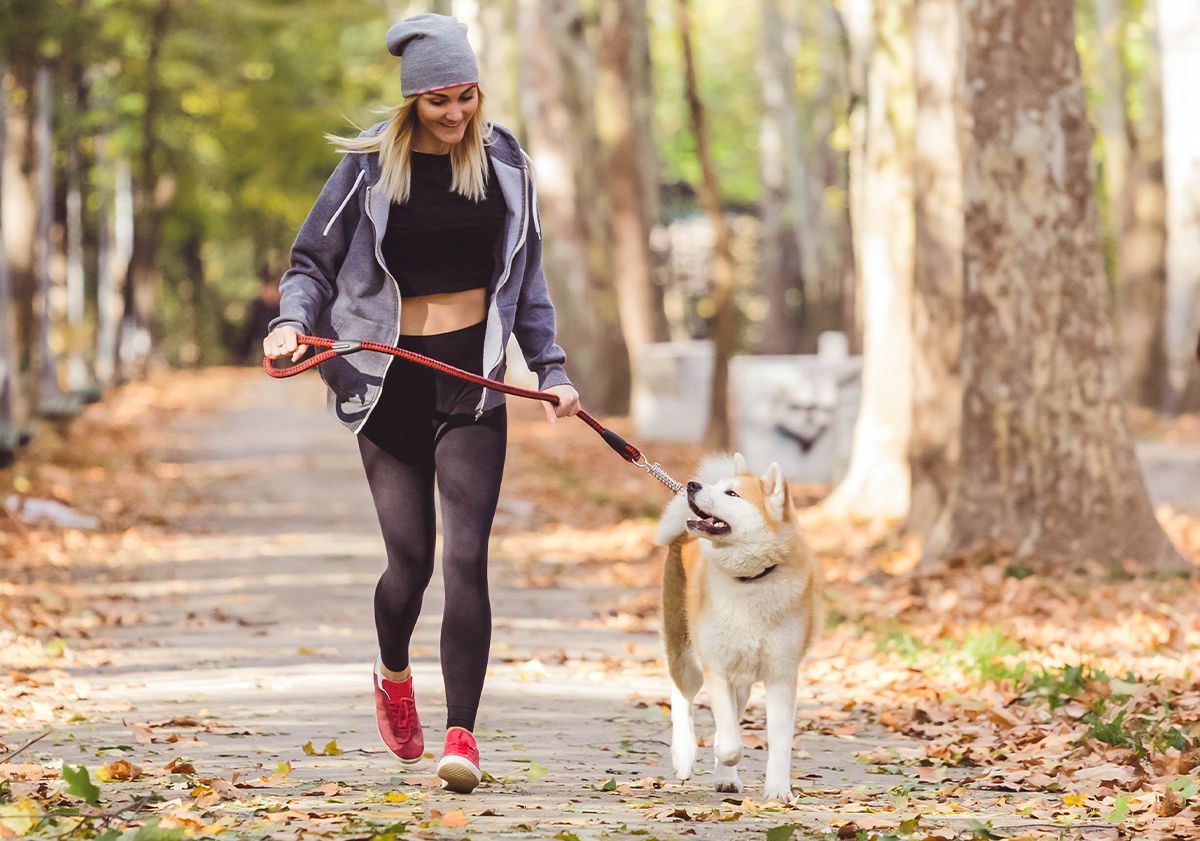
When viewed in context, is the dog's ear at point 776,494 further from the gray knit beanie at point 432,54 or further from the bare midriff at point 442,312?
the gray knit beanie at point 432,54

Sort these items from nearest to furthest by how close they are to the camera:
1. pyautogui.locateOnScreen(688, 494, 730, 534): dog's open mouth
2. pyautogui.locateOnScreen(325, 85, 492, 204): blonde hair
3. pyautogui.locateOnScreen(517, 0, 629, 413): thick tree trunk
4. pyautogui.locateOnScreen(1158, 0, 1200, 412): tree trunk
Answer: pyautogui.locateOnScreen(325, 85, 492, 204): blonde hair, pyautogui.locateOnScreen(688, 494, 730, 534): dog's open mouth, pyautogui.locateOnScreen(1158, 0, 1200, 412): tree trunk, pyautogui.locateOnScreen(517, 0, 629, 413): thick tree trunk

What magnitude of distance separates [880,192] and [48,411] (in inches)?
447

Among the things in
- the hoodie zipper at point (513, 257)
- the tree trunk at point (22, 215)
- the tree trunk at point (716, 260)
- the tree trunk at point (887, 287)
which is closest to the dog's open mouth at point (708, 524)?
the hoodie zipper at point (513, 257)

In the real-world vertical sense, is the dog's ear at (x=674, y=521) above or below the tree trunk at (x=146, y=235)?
below

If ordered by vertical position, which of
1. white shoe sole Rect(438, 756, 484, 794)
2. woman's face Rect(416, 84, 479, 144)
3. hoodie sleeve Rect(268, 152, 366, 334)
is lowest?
white shoe sole Rect(438, 756, 484, 794)

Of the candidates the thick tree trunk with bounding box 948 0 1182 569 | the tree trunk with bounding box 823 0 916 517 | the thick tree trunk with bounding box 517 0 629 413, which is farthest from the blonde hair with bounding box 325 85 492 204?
the thick tree trunk with bounding box 517 0 629 413

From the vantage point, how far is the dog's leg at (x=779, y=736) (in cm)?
608

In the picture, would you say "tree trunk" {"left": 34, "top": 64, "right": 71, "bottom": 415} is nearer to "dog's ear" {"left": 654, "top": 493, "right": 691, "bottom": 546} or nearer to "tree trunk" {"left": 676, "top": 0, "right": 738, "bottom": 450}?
"tree trunk" {"left": 676, "top": 0, "right": 738, "bottom": 450}

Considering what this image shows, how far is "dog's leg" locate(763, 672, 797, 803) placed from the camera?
6.08m

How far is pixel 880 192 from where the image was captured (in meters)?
16.2

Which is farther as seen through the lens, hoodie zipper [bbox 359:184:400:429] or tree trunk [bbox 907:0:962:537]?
tree trunk [bbox 907:0:962:537]

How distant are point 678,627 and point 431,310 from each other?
4.69 feet

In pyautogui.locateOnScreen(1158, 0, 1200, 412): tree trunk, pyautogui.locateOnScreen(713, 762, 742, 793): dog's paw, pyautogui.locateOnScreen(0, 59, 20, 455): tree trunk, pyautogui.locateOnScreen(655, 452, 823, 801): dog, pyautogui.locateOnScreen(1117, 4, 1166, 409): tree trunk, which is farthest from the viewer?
pyautogui.locateOnScreen(1117, 4, 1166, 409): tree trunk

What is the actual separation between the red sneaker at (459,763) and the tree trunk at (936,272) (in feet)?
26.5
